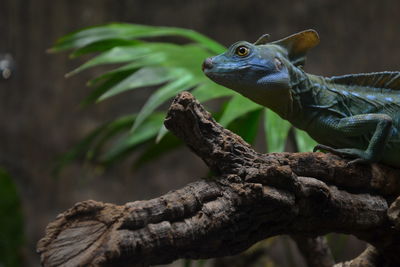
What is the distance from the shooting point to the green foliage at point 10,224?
4.29 m

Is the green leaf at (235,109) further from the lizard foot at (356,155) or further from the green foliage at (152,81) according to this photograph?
the lizard foot at (356,155)

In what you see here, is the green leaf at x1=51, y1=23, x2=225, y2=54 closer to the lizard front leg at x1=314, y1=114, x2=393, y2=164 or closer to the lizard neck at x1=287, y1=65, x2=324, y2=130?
the lizard neck at x1=287, y1=65, x2=324, y2=130

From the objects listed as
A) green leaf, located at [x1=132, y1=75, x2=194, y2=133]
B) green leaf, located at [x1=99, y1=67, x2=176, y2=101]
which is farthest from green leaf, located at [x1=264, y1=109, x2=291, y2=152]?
green leaf, located at [x1=99, y1=67, x2=176, y2=101]

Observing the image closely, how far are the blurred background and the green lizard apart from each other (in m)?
3.56

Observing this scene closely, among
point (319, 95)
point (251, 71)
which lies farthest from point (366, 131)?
point (251, 71)

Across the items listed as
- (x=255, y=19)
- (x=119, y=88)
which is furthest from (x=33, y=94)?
(x=119, y=88)

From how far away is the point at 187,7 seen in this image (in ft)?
21.1

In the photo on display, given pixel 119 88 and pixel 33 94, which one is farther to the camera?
pixel 33 94

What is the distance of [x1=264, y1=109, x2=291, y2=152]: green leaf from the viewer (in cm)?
296

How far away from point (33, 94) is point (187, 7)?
7.61ft

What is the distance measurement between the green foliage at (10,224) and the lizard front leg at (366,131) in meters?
2.95

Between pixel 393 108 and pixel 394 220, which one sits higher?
pixel 393 108

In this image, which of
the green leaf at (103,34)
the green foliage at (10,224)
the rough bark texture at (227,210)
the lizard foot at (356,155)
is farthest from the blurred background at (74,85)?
the rough bark texture at (227,210)

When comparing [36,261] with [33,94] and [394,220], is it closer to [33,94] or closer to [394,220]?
[33,94]
